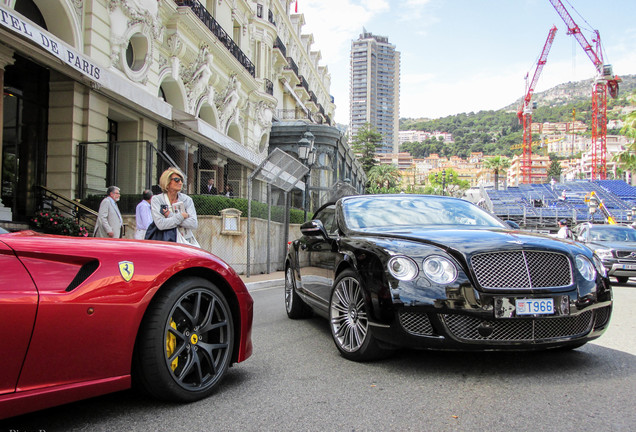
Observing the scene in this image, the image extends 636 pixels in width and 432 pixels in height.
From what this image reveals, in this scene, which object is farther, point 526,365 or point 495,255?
point 526,365

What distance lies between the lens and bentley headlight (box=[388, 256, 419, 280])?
3.54 meters

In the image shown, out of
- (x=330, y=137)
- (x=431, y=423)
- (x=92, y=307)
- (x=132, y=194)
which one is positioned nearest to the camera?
(x=92, y=307)

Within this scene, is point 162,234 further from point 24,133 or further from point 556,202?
point 556,202

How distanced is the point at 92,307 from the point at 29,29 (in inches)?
276

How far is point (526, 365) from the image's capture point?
12.6 feet

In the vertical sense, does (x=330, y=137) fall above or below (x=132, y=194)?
above

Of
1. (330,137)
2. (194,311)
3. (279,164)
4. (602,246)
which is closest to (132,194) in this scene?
(279,164)

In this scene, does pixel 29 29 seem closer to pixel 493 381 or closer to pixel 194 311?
pixel 194 311

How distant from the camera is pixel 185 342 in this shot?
288 cm

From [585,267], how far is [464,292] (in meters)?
1.14

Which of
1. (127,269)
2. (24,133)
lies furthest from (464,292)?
(24,133)

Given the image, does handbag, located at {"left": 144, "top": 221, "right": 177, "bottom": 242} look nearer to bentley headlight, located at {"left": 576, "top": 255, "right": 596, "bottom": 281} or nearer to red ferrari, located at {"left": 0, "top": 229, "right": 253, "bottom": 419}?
red ferrari, located at {"left": 0, "top": 229, "right": 253, "bottom": 419}

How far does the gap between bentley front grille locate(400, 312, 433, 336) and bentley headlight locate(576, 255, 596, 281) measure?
1303 millimetres

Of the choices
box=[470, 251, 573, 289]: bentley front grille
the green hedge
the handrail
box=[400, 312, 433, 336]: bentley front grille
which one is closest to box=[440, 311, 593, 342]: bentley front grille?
box=[400, 312, 433, 336]: bentley front grille
